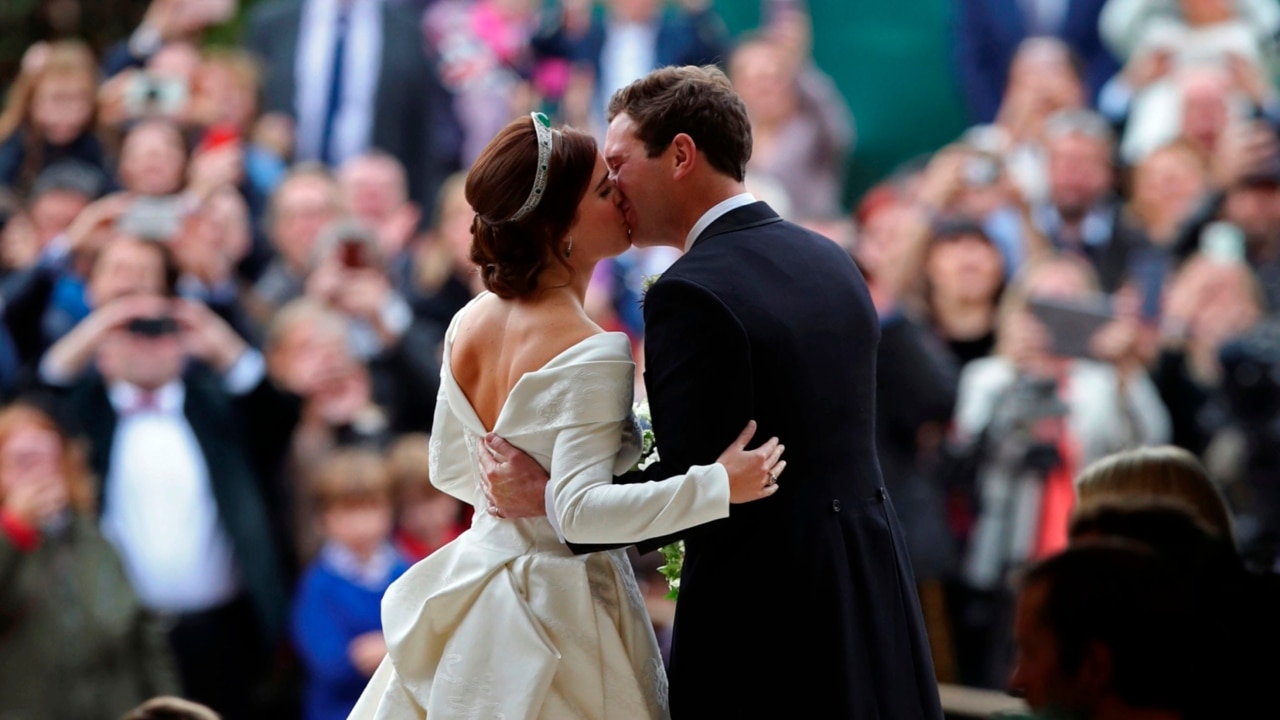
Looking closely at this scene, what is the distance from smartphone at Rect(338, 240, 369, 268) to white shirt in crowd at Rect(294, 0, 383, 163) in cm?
149

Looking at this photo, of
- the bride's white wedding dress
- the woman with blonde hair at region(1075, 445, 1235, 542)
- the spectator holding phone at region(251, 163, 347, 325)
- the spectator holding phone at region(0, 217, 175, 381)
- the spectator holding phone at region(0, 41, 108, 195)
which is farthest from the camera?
the spectator holding phone at region(0, 41, 108, 195)

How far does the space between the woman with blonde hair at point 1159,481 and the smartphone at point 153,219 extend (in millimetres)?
4435

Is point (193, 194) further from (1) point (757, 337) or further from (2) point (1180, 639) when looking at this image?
(2) point (1180, 639)

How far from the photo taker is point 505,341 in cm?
309

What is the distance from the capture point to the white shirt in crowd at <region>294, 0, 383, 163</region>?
338 inches

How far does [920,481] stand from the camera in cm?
620

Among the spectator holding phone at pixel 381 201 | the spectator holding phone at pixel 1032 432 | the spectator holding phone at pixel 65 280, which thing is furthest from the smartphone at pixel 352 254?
the spectator holding phone at pixel 1032 432

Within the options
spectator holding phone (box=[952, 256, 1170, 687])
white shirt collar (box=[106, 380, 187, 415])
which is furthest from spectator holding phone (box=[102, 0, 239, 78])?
spectator holding phone (box=[952, 256, 1170, 687])

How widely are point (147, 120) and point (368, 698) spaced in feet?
16.1

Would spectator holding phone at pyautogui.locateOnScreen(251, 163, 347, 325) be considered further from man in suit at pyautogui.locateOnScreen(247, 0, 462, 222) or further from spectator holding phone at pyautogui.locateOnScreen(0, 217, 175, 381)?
man in suit at pyautogui.locateOnScreen(247, 0, 462, 222)

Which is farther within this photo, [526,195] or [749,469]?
[526,195]

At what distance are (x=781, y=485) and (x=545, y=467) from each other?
0.42 meters

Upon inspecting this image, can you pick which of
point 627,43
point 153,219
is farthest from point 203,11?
point 627,43

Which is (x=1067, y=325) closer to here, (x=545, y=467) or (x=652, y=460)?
(x=652, y=460)
